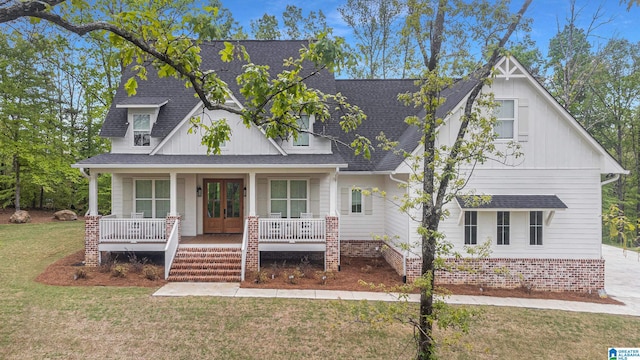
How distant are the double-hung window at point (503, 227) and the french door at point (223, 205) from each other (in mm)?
9731

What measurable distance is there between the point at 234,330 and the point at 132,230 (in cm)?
693

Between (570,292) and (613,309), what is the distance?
4.29ft

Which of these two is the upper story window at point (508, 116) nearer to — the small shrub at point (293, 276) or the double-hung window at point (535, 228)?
the double-hung window at point (535, 228)

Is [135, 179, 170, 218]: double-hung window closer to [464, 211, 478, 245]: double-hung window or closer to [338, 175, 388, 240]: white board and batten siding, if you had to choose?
[338, 175, 388, 240]: white board and batten siding

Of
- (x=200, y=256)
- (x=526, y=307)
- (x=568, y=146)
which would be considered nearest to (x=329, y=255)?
(x=200, y=256)

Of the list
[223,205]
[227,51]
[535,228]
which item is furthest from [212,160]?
[535,228]

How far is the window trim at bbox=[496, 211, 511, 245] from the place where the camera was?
10883mm

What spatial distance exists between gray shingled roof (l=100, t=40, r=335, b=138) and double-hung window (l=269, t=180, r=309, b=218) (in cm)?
441

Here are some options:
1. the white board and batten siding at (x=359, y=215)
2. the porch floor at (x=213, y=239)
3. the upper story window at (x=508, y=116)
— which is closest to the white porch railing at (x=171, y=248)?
the porch floor at (x=213, y=239)

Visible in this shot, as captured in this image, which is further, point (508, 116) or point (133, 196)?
point (133, 196)

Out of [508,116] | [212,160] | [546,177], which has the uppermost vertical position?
[508,116]

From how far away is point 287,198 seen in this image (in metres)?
14.2

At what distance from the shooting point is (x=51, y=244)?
49.4 feet

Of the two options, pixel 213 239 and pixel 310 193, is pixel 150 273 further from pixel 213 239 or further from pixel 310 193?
pixel 310 193
